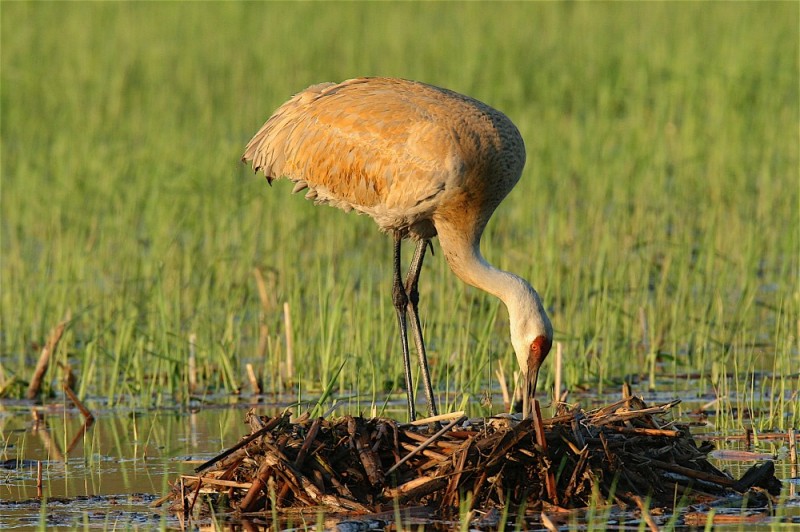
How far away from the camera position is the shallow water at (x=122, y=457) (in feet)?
19.8

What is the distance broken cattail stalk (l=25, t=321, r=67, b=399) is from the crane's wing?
147 cm

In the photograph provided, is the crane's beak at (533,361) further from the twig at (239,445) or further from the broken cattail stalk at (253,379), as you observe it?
the broken cattail stalk at (253,379)

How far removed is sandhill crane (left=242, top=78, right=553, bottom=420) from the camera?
24.4ft

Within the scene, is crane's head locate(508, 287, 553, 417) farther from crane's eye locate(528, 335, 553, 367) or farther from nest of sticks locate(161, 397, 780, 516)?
nest of sticks locate(161, 397, 780, 516)

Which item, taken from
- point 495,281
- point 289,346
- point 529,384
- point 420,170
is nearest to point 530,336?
point 529,384

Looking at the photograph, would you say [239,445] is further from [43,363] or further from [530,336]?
[43,363]

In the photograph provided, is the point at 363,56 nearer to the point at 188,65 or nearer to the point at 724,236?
the point at 188,65

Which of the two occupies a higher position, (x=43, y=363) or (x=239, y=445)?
(x=43, y=363)

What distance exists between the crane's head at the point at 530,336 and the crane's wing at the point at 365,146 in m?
0.82

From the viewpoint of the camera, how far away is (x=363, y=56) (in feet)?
61.8

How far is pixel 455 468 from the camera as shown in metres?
6.04

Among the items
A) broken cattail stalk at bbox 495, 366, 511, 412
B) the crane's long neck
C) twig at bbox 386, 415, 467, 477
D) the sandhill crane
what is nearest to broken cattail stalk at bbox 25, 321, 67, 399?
the sandhill crane

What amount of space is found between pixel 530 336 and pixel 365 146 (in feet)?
5.01

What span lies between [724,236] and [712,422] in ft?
13.0
